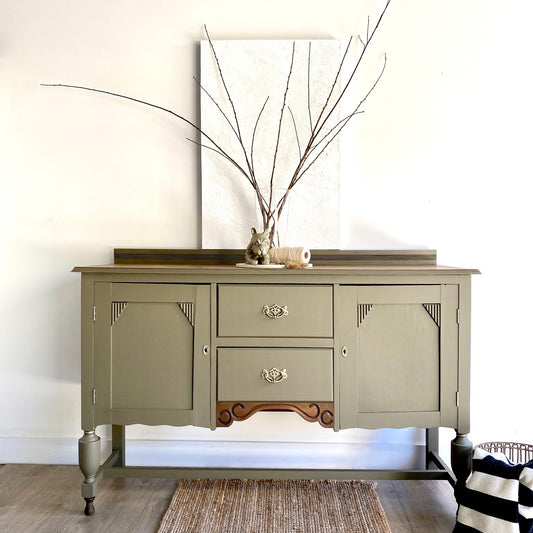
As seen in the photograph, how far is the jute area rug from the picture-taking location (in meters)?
1.94

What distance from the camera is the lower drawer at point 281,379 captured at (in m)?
1.96

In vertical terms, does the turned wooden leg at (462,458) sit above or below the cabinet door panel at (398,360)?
below

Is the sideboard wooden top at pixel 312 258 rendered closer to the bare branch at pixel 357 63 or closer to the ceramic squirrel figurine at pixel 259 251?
the ceramic squirrel figurine at pixel 259 251

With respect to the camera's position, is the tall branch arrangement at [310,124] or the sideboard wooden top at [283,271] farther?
the tall branch arrangement at [310,124]

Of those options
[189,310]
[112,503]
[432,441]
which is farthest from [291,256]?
[112,503]

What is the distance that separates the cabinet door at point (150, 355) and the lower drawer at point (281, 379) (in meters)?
0.11

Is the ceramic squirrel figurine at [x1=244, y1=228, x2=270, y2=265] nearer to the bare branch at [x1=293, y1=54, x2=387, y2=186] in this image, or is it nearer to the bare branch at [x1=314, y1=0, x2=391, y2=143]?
the bare branch at [x1=293, y1=54, x2=387, y2=186]

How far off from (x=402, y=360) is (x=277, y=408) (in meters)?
0.48

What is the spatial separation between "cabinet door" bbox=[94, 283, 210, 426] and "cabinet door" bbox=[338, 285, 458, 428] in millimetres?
533

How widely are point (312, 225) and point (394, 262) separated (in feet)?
1.26

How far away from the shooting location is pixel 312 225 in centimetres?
238

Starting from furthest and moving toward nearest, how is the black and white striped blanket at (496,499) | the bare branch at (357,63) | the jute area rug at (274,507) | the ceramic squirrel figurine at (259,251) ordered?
the bare branch at (357,63) → the ceramic squirrel figurine at (259,251) → the jute area rug at (274,507) → the black and white striped blanket at (496,499)

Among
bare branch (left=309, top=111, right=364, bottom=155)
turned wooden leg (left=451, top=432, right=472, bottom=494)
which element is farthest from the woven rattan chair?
bare branch (left=309, top=111, right=364, bottom=155)

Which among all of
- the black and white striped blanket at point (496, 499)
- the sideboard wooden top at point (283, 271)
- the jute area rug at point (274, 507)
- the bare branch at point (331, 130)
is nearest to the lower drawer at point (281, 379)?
the sideboard wooden top at point (283, 271)
